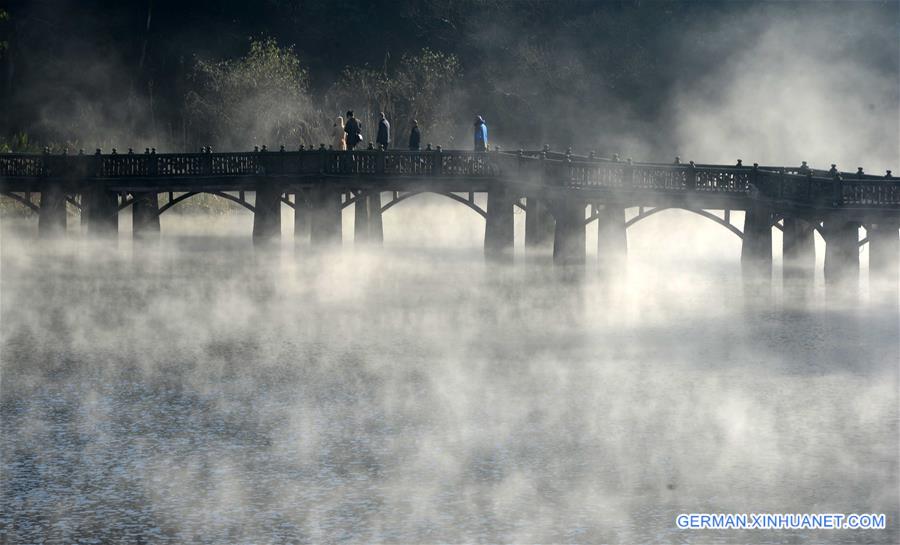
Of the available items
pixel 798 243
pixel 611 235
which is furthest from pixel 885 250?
pixel 611 235

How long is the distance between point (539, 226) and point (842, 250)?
17141mm

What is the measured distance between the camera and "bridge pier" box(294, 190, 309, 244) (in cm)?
6244

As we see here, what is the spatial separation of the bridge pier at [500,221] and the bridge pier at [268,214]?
8232 mm

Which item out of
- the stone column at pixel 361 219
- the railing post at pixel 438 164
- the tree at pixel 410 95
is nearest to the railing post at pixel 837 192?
the railing post at pixel 438 164

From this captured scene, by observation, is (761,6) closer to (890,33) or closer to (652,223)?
(890,33)

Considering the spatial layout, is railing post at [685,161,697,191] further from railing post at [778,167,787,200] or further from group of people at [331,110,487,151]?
group of people at [331,110,487,151]

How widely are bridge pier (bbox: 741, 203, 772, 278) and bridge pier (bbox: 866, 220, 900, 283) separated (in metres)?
3.95

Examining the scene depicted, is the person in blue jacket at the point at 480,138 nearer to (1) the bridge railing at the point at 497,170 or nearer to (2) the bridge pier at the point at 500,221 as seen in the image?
(1) the bridge railing at the point at 497,170

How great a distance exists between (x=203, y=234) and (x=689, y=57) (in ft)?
121

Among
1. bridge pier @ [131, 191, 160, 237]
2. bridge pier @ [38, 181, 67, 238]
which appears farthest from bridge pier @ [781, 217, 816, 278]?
bridge pier @ [38, 181, 67, 238]

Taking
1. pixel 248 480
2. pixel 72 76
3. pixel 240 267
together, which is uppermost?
pixel 72 76

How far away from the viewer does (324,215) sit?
60188mm

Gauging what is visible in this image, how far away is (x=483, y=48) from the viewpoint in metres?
98.8

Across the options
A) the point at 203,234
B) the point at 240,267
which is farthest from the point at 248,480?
the point at 203,234
